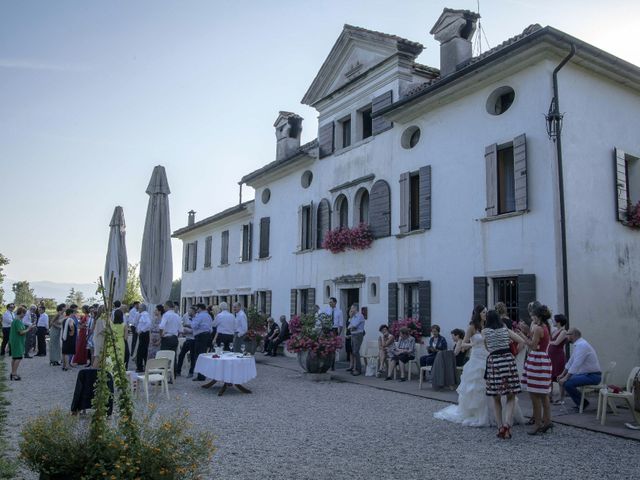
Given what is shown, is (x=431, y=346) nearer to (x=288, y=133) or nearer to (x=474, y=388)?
(x=474, y=388)

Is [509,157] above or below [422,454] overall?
above

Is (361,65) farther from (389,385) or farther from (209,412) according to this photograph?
(209,412)

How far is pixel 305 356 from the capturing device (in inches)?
536

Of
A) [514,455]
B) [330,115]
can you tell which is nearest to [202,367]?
[514,455]

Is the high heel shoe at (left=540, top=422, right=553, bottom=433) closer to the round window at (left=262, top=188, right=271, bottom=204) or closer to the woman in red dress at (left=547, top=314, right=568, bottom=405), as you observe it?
the woman in red dress at (left=547, top=314, right=568, bottom=405)

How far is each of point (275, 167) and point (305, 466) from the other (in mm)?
16405

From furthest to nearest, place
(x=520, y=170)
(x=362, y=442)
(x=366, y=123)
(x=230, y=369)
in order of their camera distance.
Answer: (x=366, y=123) → (x=520, y=170) → (x=230, y=369) → (x=362, y=442)

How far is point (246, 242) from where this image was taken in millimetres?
26609

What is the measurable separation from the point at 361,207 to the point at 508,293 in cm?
634

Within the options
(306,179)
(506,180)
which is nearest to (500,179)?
(506,180)

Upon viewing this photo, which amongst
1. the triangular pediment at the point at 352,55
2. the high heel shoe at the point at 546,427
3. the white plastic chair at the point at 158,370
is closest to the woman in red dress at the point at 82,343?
the white plastic chair at the point at 158,370

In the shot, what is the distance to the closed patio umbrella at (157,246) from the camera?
1173 cm

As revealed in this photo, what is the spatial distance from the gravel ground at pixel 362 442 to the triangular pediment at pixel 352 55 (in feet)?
31.9

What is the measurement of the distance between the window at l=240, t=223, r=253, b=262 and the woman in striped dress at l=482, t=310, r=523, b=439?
18.9 meters
